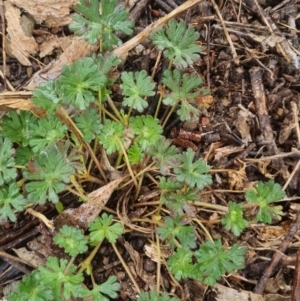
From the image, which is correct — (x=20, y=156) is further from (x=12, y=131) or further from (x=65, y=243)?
(x=65, y=243)

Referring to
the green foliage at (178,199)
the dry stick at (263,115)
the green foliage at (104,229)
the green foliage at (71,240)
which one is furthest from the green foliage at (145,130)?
the dry stick at (263,115)

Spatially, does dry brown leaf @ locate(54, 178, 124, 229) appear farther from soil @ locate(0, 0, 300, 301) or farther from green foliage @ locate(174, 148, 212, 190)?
green foliage @ locate(174, 148, 212, 190)

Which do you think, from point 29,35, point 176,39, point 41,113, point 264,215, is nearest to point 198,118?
point 176,39

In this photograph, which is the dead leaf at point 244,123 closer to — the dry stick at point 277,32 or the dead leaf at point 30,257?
the dry stick at point 277,32

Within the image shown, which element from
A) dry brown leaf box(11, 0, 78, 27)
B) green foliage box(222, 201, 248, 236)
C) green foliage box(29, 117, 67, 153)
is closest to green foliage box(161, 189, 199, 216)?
green foliage box(222, 201, 248, 236)

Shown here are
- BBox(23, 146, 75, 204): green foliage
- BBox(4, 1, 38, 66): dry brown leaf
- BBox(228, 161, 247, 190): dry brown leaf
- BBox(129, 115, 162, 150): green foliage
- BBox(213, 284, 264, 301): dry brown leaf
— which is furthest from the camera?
BBox(4, 1, 38, 66): dry brown leaf

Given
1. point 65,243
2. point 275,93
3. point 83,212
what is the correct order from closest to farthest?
point 65,243 → point 83,212 → point 275,93
